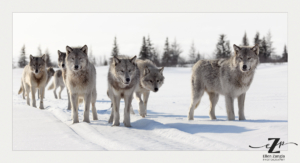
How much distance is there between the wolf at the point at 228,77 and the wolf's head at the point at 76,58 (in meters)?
3.32

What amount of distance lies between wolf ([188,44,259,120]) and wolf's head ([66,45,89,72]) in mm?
3317

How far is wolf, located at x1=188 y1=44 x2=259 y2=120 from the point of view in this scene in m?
7.08

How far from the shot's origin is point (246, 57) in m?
7.00

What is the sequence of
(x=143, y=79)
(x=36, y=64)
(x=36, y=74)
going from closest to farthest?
1. (x=143, y=79)
2. (x=36, y=64)
3. (x=36, y=74)

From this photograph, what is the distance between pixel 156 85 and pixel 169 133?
2402 millimetres

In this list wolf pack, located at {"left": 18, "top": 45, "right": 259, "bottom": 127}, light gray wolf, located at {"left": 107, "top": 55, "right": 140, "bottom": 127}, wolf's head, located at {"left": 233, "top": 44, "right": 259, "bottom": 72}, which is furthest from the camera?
wolf's head, located at {"left": 233, "top": 44, "right": 259, "bottom": 72}

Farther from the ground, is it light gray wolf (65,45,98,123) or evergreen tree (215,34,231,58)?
evergreen tree (215,34,231,58)

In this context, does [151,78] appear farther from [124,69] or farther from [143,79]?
[124,69]

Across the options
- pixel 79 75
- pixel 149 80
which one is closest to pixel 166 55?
pixel 149 80

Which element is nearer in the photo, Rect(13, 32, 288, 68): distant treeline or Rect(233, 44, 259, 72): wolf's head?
Rect(233, 44, 259, 72): wolf's head

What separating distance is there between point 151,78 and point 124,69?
179 centimetres

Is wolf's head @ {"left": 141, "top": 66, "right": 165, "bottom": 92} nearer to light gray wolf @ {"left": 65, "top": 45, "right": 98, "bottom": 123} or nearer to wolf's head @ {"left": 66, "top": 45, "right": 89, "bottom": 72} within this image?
light gray wolf @ {"left": 65, "top": 45, "right": 98, "bottom": 123}

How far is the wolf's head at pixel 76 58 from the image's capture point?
705cm

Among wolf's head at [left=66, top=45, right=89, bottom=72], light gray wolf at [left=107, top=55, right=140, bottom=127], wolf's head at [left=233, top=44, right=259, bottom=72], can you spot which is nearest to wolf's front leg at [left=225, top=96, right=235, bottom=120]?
wolf's head at [left=233, top=44, right=259, bottom=72]
